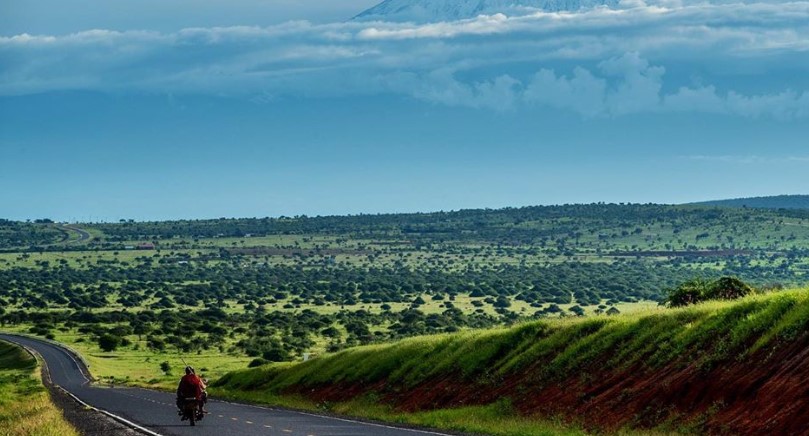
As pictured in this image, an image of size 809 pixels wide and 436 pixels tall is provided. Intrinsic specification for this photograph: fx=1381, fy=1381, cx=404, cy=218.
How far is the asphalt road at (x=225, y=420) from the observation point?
34.3 m

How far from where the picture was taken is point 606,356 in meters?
36.6

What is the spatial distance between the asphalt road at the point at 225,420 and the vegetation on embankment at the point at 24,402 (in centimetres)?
211

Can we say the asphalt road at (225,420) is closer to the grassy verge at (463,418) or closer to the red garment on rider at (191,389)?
the red garment on rider at (191,389)

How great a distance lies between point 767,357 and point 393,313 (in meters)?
126

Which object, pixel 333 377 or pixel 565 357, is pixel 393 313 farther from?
pixel 565 357

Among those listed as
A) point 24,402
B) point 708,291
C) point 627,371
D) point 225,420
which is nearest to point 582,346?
point 627,371

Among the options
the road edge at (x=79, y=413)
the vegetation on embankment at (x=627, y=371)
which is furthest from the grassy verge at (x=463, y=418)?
the road edge at (x=79, y=413)

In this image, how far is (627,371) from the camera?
113ft

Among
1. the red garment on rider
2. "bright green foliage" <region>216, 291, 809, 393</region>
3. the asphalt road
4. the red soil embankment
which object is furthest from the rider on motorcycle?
"bright green foliage" <region>216, 291, 809, 393</region>

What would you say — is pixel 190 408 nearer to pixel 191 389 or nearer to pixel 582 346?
pixel 191 389

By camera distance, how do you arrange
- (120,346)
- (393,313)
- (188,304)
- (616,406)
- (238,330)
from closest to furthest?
(616,406) < (120,346) < (238,330) < (393,313) < (188,304)

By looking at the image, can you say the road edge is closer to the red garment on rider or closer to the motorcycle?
the motorcycle

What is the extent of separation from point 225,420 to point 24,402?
68.7 feet

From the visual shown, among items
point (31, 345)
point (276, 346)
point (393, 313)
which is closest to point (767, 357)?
point (276, 346)
